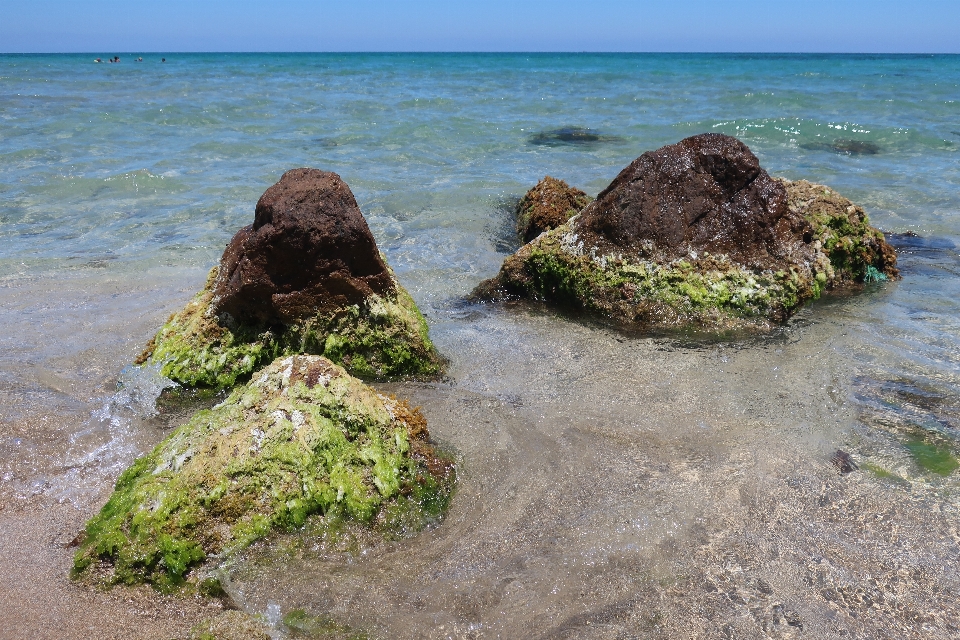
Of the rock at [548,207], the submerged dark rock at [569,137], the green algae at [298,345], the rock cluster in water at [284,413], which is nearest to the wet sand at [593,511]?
the rock cluster in water at [284,413]

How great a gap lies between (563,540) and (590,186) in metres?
8.28

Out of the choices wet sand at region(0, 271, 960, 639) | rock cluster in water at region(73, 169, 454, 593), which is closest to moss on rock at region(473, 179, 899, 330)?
wet sand at region(0, 271, 960, 639)

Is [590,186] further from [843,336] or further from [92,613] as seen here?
[92,613]

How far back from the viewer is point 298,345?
14.6 feet

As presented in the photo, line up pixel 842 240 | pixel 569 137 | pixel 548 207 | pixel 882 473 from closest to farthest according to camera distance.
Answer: pixel 882 473
pixel 842 240
pixel 548 207
pixel 569 137

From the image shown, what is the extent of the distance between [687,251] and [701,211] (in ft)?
1.20

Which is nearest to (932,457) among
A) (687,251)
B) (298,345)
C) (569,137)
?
(687,251)

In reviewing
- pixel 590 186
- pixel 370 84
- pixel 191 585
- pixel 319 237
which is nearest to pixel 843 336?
pixel 319 237

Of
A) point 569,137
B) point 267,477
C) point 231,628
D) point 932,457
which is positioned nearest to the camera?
point 231,628

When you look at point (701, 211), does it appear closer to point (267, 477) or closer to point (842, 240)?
point (842, 240)

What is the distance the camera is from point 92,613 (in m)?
2.64

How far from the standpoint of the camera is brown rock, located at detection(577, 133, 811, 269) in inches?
218

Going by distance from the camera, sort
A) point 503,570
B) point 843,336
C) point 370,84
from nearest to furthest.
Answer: point 503,570 < point 843,336 < point 370,84

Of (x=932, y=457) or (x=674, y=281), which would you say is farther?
(x=674, y=281)
